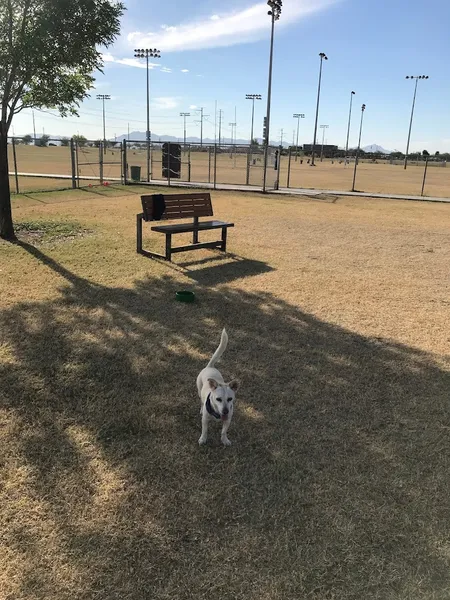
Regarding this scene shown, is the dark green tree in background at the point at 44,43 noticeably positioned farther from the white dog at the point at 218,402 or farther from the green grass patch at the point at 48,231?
the white dog at the point at 218,402

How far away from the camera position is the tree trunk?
8750 mm

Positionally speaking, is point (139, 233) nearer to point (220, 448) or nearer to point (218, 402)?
point (220, 448)

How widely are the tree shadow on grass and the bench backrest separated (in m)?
3.17

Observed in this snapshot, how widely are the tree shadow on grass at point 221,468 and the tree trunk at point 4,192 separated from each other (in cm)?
485

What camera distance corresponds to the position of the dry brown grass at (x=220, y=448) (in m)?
2.29

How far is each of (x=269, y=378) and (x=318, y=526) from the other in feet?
5.64

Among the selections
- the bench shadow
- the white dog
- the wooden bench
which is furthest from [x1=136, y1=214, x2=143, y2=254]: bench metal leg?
the white dog

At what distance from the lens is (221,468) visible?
3.01 metres

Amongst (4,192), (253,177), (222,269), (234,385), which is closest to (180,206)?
(222,269)

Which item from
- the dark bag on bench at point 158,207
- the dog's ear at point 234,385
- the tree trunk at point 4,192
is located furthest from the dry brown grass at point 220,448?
the tree trunk at point 4,192

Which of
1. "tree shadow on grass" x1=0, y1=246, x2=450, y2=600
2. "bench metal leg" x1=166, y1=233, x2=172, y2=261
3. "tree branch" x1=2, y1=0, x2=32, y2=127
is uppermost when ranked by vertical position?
"tree branch" x1=2, y1=0, x2=32, y2=127

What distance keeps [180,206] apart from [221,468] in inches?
234

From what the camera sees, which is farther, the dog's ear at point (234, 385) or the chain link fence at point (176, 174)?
the chain link fence at point (176, 174)

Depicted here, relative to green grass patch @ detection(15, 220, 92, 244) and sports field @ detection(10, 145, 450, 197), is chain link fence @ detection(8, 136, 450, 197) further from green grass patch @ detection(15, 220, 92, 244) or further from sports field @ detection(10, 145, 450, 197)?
green grass patch @ detection(15, 220, 92, 244)
